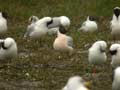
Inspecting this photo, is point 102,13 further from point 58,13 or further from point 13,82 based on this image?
point 13,82

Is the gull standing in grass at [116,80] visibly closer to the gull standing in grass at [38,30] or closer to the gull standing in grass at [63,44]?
the gull standing in grass at [63,44]

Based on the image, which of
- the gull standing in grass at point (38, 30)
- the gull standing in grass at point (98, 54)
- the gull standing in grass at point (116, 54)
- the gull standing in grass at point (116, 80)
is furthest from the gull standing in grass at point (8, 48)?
the gull standing in grass at point (116, 80)

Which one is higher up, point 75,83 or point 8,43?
point 8,43

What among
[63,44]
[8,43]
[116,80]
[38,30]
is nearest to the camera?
[116,80]

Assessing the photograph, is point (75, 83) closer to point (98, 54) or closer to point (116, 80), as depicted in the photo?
point (116, 80)

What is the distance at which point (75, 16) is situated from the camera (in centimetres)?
3164

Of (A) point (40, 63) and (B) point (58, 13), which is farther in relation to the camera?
(B) point (58, 13)

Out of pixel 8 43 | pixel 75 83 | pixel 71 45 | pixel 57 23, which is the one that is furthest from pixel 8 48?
pixel 75 83

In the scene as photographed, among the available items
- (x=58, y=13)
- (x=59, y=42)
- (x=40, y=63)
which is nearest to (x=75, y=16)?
(x=58, y=13)

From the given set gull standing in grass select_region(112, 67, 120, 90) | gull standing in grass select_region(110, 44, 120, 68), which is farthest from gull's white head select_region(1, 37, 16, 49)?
gull standing in grass select_region(112, 67, 120, 90)

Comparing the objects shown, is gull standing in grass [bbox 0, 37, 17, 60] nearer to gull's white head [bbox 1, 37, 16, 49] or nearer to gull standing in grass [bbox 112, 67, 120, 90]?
gull's white head [bbox 1, 37, 16, 49]

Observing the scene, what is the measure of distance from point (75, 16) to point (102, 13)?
1.68m

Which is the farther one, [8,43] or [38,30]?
[38,30]

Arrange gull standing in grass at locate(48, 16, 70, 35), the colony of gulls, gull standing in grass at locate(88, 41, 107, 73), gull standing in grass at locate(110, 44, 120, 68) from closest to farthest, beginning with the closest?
the colony of gulls < gull standing in grass at locate(110, 44, 120, 68) < gull standing in grass at locate(88, 41, 107, 73) < gull standing in grass at locate(48, 16, 70, 35)
